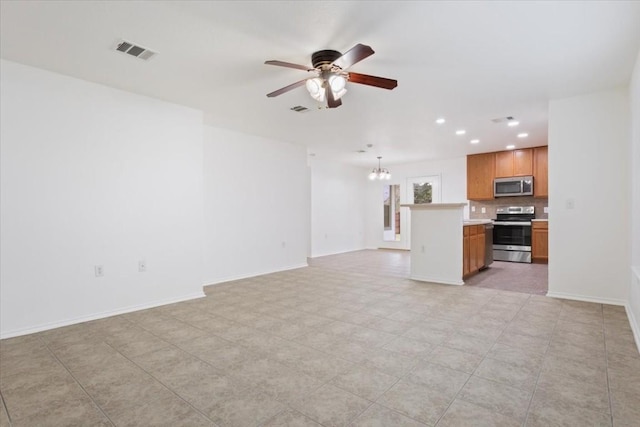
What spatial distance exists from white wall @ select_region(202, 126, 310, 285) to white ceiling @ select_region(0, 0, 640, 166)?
100 centimetres

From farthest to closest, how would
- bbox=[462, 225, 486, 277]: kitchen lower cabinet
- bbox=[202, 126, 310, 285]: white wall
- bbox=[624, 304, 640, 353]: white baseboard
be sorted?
bbox=[202, 126, 310, 285]: white wall → bbox=[462, 225, 486, 277]: kitchen lower cabinet → bbox=[624, 304, 640, 353]: white baseboard

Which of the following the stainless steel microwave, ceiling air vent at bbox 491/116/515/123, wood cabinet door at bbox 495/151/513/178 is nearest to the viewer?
ceiling air vent at bbox 491/116/515/123

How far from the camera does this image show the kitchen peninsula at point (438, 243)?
15.8 ft

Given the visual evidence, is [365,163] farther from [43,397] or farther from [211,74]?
[43,397]

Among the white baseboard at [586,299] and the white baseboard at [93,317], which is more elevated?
the white baseboard at [586,299]

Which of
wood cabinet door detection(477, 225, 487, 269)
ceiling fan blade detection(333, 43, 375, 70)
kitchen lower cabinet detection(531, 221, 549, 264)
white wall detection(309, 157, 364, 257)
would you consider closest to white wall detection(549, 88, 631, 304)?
wood cabinet door detection(477, 225, 487, 269)

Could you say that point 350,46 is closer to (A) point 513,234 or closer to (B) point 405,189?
(A) point 513,234

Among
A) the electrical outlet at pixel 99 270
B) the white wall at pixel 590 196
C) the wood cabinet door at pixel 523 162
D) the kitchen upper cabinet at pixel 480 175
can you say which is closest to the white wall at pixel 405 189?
the kitchen upper cabinet at pixel 480 175

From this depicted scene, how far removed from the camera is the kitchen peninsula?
15.8ft

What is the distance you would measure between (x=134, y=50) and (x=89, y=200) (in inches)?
66.7

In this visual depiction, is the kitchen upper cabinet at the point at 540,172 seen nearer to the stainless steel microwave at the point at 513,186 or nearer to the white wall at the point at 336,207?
the stainless steel microwave at the point at 513,186

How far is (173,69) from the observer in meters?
3.14

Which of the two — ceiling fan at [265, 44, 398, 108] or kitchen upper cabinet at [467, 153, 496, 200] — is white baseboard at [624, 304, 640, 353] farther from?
kitchen upper cabinet at [467, 153, 496, 200]

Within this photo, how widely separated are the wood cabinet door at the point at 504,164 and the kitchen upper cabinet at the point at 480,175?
0.10m
